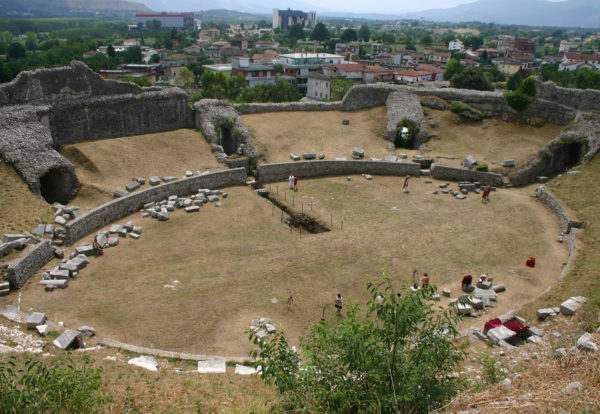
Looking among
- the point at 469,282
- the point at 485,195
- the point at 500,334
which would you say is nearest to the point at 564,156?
the point at 485,195

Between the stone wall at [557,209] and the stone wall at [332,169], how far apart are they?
5.99 metres

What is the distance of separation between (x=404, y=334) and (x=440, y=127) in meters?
23.5

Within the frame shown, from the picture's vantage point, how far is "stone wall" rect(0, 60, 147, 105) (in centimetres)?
2088

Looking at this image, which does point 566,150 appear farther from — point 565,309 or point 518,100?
point 565,309

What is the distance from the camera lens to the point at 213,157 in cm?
2377

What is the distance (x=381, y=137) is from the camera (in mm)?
27672

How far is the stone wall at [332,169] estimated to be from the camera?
23.3 meters

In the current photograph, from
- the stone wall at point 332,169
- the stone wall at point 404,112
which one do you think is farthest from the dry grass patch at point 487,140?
the stone wall at point 332,169

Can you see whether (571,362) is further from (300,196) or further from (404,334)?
(300,196)

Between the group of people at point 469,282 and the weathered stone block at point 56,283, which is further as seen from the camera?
the group of people at point 469,282

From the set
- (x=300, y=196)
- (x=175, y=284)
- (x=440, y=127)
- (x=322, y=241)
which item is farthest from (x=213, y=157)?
(x=440, y=127)

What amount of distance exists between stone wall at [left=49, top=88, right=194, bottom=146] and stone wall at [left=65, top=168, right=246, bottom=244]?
5935 millimetres

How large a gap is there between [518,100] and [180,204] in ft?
70.2

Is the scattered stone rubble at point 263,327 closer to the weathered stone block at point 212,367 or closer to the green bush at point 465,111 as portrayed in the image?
the weathered stone block at point 212,367
